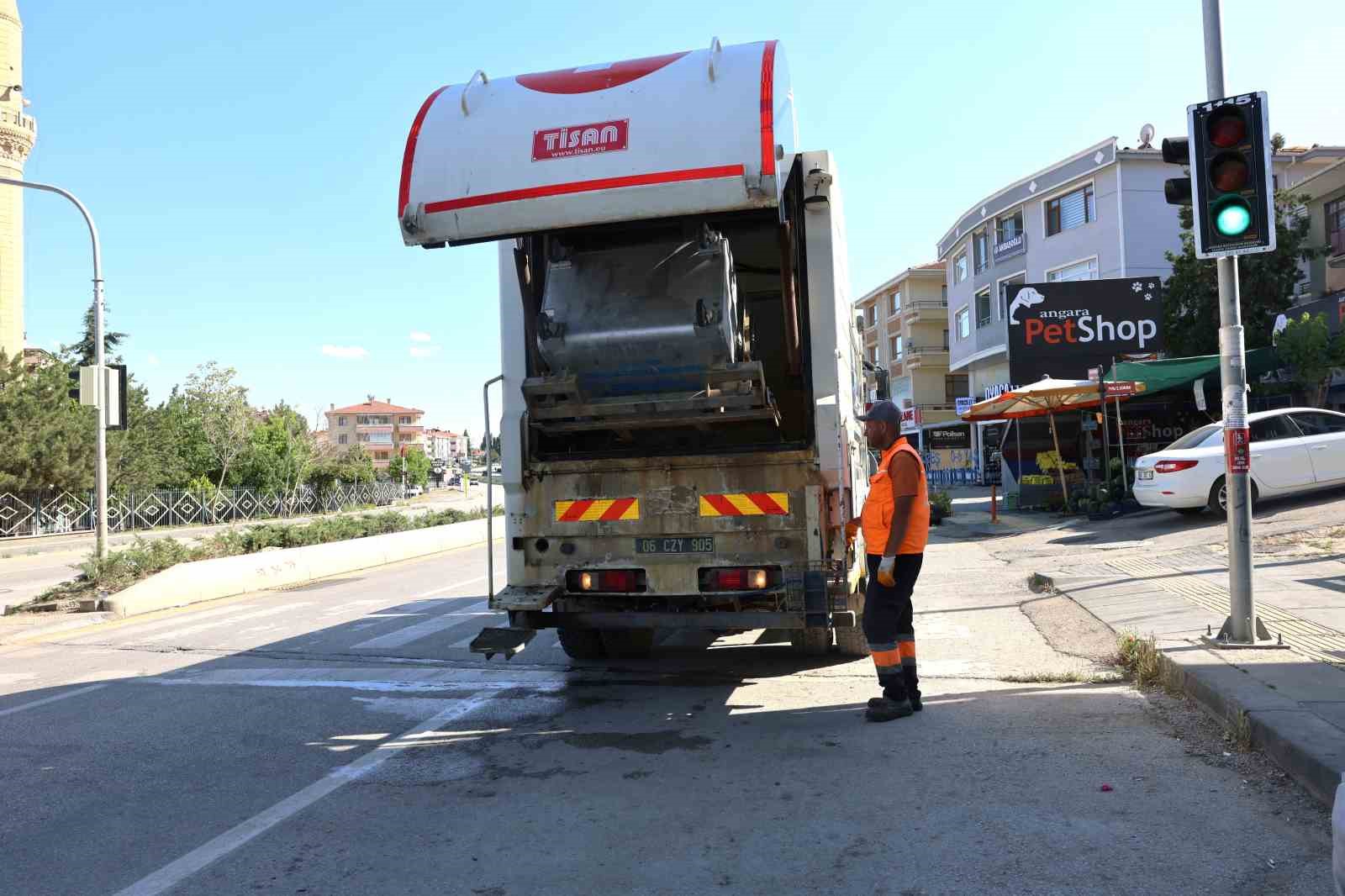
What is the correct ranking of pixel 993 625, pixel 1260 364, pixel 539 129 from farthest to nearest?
pixel 1260 364
pixel 993 625
pixel 539 129

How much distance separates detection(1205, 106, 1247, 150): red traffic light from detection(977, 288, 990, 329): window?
32449 mm

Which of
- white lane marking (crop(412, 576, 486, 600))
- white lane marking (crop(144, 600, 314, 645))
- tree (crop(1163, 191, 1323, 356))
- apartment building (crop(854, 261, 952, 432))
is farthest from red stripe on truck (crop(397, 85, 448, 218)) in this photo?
apartment building (crop(854, 261, 952, 432))

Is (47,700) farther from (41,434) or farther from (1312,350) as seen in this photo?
(41,434)

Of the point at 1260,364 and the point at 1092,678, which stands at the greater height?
the point at 1260,364

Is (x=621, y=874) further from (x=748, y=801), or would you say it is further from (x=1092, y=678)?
(x=1092, y=678)

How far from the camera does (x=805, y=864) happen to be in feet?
12.3

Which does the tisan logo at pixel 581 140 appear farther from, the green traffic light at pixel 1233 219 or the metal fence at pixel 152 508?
the metal fence at pixel 152 508

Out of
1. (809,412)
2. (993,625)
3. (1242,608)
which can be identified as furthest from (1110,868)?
(993,625)

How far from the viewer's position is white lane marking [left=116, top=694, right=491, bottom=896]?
3.77 m

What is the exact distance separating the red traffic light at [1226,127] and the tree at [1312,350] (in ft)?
47.4

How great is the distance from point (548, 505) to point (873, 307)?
61.2 meters

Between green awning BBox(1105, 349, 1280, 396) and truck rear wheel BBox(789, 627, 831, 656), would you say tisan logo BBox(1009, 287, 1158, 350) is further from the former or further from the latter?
truck rear wheel BBox(789, 627, 831, 656)

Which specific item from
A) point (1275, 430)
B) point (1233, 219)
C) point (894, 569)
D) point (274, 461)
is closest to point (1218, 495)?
point (1275, 430)

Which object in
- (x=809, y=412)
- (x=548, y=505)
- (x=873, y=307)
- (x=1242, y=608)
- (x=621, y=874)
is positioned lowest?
(x=621, y=874)
